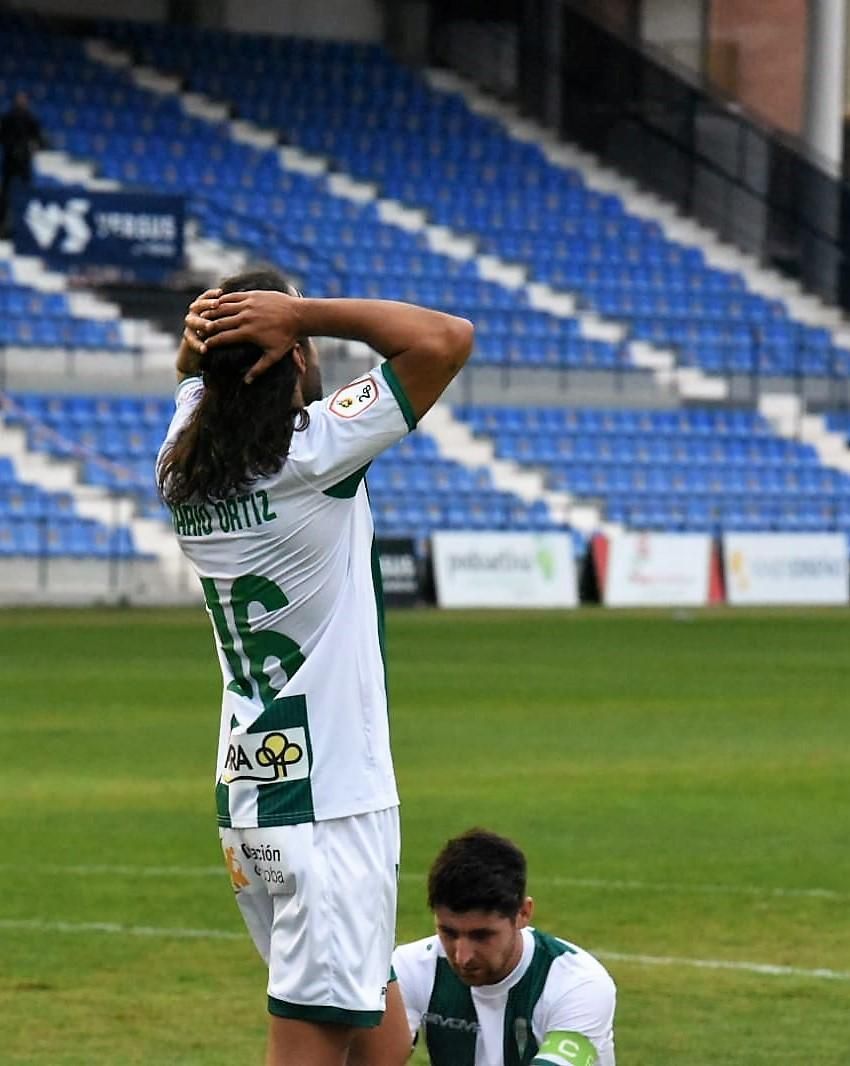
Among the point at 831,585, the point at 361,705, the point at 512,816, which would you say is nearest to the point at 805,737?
the point at 512,816

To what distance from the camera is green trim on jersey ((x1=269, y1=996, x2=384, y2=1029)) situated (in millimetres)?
4434

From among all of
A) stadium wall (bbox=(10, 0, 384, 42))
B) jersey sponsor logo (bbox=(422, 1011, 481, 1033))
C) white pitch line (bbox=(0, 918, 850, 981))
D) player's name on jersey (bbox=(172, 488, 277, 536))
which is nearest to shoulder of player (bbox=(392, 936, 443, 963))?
jersey sponsor logo (bbox=(422, 1011, 481, 1033))

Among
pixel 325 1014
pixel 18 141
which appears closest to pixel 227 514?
pixel 325 1014

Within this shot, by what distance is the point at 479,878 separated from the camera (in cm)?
510

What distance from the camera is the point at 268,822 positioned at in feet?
14.8

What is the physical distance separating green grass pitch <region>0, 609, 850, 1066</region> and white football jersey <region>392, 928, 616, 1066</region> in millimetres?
1725

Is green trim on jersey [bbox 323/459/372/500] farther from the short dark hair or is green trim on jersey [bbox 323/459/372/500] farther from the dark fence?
the dark fence

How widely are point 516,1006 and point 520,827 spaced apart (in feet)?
22.4

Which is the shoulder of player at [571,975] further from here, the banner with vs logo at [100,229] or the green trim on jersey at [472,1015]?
the banner with vs logo at [100,229]

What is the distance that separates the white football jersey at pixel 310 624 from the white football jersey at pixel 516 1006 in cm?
103

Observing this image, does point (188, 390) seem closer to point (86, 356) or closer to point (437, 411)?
point (86, 356)

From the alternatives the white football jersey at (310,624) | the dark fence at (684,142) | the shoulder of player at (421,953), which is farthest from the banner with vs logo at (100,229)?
the white football jersey at (310,624)

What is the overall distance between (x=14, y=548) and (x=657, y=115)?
17899 mm

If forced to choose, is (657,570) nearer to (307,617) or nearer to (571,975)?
(571,975)
